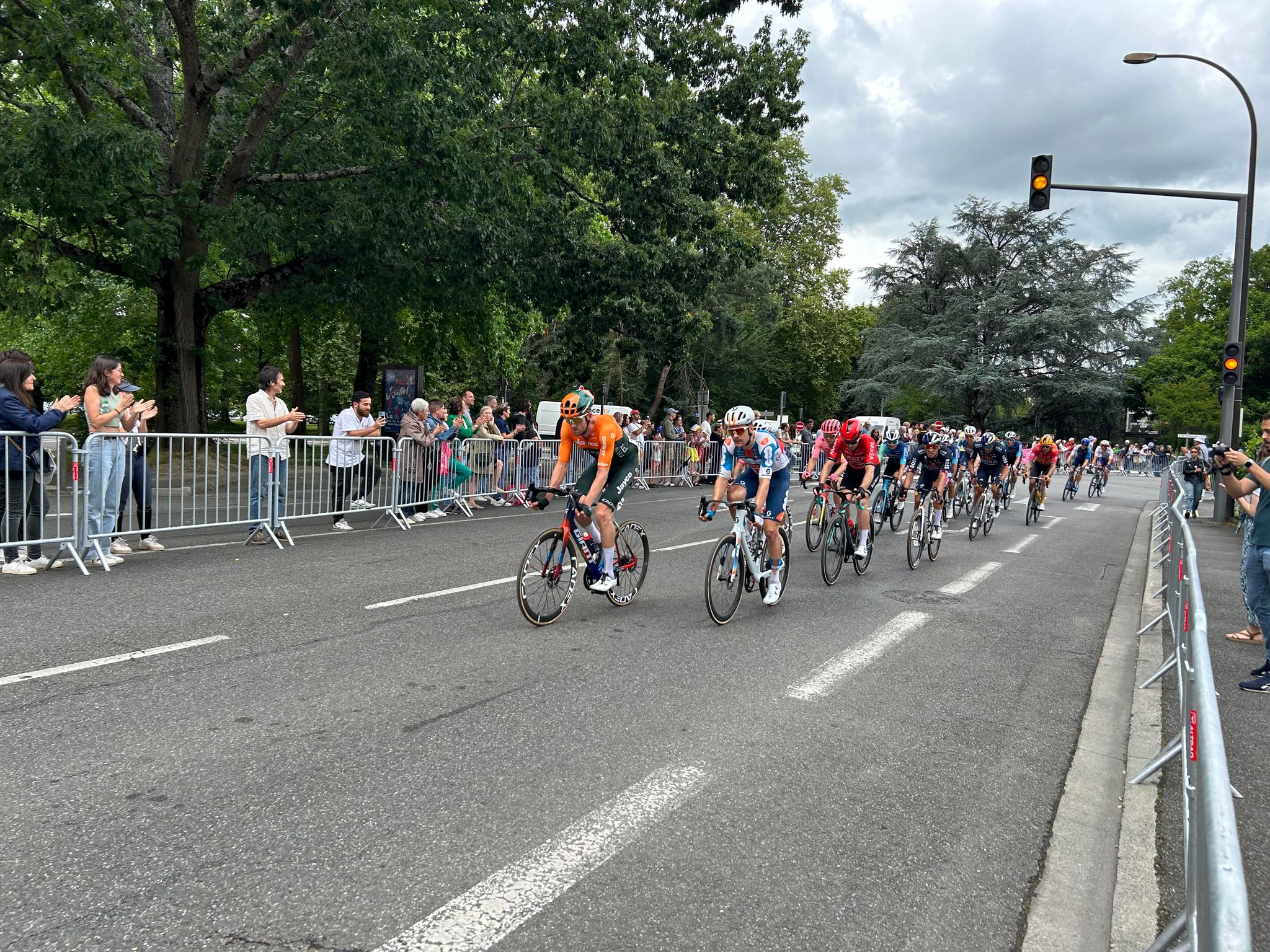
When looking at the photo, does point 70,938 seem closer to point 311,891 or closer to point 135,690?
point 311,891

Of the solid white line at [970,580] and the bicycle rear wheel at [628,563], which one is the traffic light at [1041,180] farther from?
the bicycle rear wheel at [628,563]

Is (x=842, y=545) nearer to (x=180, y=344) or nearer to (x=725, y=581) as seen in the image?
(x=725, y=581)

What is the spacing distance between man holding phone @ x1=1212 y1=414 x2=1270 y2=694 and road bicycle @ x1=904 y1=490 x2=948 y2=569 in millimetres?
4705

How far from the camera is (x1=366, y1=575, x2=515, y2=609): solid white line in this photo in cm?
738

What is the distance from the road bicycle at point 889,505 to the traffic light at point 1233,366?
25.0ft

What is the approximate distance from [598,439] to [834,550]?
3.75 metres

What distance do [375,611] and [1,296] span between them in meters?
12.1

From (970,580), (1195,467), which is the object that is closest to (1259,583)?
(1195,467)

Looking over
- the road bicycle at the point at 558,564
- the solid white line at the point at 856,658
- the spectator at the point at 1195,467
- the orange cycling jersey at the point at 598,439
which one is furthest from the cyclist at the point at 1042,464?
the orange cycling jersey at the point at 598,439

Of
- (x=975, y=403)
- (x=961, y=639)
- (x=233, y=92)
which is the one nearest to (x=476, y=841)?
(x=961, y=639)

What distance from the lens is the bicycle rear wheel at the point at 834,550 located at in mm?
9492

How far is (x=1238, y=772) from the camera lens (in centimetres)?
452

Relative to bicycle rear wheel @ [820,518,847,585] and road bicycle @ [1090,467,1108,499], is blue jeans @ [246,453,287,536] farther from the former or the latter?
road bicycle @ [1090,467,1108,499]

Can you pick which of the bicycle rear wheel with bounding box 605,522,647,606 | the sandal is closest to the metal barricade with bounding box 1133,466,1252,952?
the sandal
